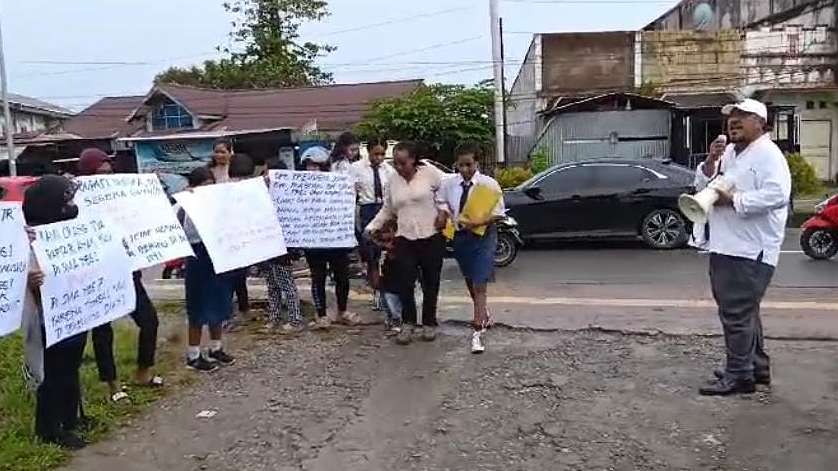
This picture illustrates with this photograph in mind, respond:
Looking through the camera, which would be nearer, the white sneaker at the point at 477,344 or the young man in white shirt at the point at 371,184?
the white sneaker at the point at 477,344

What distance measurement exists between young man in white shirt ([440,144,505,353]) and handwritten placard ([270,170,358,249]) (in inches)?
46.0

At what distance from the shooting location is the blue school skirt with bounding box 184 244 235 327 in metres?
6.48

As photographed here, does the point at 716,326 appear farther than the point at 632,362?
Yes

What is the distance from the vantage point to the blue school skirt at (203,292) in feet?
21.2

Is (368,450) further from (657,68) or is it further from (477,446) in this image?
(657,68)

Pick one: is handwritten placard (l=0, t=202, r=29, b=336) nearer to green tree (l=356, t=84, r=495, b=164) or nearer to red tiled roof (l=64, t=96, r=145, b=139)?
green tree (l=356, t=84, r=495, b=164)

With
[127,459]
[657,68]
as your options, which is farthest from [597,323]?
[657,68]

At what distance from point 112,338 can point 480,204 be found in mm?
2787

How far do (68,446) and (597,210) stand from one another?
10.8 meters

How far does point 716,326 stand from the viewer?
7.40 metres

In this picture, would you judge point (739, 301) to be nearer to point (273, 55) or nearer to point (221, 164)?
point (221, 164)

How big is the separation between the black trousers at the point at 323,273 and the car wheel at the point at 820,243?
7295mm

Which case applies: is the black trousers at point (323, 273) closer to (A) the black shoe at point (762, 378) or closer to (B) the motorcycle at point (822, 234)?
(A) the black shoe at point (762, 378)

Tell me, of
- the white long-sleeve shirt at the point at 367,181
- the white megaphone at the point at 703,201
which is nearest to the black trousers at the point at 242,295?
the white long-sleeve shirt at the point at 367,181
